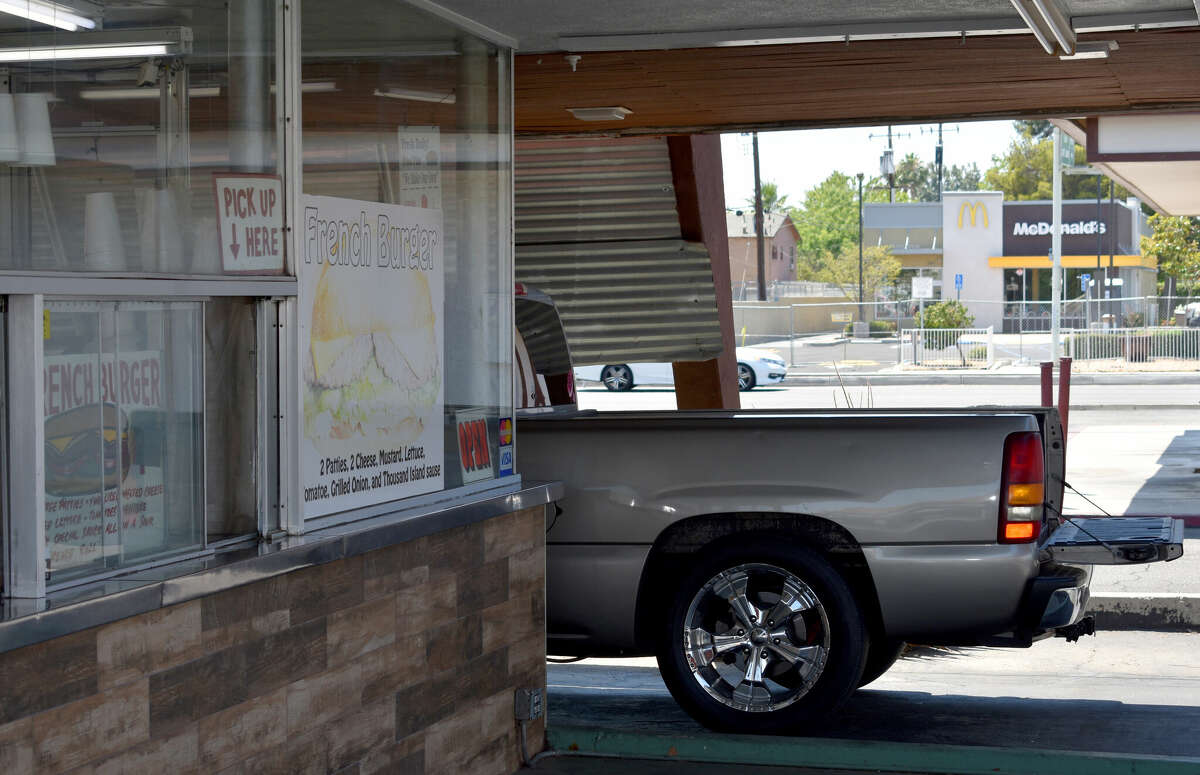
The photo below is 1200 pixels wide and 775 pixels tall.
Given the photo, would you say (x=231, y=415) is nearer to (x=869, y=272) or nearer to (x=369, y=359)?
(x=369, y=359)

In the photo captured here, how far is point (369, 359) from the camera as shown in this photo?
5.26 metres

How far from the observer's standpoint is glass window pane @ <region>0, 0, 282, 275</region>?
392 cm

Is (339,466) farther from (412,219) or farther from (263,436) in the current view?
(412,219)

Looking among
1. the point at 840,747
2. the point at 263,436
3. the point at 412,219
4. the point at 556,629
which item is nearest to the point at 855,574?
the point at 840,747

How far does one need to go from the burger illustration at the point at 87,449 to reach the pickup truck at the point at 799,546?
124 inches

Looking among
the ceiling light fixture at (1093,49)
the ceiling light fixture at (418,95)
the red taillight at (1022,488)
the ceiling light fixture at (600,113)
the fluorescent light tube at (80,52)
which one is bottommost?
the red taillight at (1022,488)

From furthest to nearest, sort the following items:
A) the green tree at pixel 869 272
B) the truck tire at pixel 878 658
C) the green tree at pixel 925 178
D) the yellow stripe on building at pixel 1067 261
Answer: the green tree at pixel 925 178 → the green tree at pixel 869 272 → the yellow stripe on building at pixel 1067 261 → the truck tire at pixel 878 658

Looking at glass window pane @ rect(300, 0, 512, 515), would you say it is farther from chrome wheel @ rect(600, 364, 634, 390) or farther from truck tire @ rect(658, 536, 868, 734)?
chrome wheel @ rect(600, 364, 634, 390)

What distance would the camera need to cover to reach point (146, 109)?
427 centimetres

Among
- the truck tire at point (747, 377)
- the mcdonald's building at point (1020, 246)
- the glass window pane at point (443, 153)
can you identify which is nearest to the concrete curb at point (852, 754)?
the glass window pane at point (443, 153)

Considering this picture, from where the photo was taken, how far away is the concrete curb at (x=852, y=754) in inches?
231

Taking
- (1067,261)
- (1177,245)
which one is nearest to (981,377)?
(1177,245)

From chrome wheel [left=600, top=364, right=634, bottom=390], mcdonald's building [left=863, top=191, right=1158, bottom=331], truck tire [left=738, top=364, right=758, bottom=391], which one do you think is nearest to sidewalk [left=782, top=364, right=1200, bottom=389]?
truck tire [left=738, top=364, right=758, bottom=391]

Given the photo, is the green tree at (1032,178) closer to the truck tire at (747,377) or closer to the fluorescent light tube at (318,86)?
the truck tire at (747,377)
